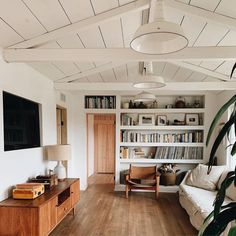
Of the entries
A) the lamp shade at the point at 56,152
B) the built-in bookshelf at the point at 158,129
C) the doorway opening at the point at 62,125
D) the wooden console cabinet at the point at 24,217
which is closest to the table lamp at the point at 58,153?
the lamp shade at the point at 56,152

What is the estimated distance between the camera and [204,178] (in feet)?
14.1

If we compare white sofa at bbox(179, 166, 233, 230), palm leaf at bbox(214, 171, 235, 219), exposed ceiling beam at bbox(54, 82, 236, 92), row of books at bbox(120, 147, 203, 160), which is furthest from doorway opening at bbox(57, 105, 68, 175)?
palm leaf at bbox(214, 171, 235, 219)

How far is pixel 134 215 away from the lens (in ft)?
13.0

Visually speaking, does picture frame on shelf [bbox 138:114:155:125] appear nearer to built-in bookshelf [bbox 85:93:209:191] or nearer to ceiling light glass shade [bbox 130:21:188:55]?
built-in bookshelf [bbox 85:93:209:191]

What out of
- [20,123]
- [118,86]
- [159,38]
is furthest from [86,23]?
[118,86]

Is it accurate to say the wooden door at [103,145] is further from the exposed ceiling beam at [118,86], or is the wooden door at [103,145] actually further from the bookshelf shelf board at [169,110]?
the exposed ceiling beam at [118,86]

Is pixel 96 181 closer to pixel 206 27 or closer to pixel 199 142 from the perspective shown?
pixel 199 142

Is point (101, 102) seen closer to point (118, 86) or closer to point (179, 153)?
point (118, 86)

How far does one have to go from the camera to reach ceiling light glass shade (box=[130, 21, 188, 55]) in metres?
1.46

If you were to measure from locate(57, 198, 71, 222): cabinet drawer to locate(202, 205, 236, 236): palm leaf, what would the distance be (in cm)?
267

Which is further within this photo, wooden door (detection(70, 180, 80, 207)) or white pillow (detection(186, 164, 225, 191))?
white pillow (detection(186, 164, 225, 191))

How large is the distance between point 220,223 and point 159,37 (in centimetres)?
128

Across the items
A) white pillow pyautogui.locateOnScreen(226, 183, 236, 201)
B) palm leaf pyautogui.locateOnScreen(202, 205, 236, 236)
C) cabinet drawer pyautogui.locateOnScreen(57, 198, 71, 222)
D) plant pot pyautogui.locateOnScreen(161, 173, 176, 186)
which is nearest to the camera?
palm leaf pyautogui.locateOnScreen(202, 205, 236, 236)

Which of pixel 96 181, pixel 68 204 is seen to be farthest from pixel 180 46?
pixel 96 181
